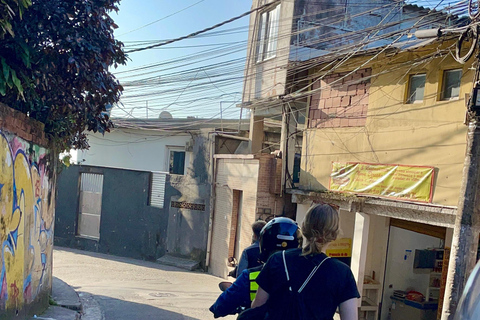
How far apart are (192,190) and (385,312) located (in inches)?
295

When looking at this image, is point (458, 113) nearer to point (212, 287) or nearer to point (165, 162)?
point (212, 287)

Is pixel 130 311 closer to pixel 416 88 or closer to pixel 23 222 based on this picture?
pixel 23 222

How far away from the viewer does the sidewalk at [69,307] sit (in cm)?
704

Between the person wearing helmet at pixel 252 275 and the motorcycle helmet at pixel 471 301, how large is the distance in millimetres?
1087

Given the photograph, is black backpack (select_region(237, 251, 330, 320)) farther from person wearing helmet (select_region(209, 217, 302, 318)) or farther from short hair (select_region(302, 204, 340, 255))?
person wearing helmet (select_region(209, 217, 302, 318))

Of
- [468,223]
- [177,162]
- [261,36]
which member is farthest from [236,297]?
[177,162]

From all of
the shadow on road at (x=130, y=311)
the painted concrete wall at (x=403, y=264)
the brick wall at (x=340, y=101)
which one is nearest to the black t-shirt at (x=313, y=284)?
the shadow on road at (x=130, y=311)

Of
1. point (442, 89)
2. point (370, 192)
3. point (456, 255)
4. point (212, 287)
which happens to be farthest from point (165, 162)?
point (456, 255)

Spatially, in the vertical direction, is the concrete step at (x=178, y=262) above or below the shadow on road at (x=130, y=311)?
below

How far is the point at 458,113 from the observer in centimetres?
776

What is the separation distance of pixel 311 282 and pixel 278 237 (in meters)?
0.72

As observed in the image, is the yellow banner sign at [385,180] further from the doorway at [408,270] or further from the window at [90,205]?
the window at [90,205]

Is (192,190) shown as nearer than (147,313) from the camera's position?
No

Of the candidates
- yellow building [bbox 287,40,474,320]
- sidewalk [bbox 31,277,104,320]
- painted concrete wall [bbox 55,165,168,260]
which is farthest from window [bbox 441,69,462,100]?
painted concrete wall [bbox 55,165,168,260]
